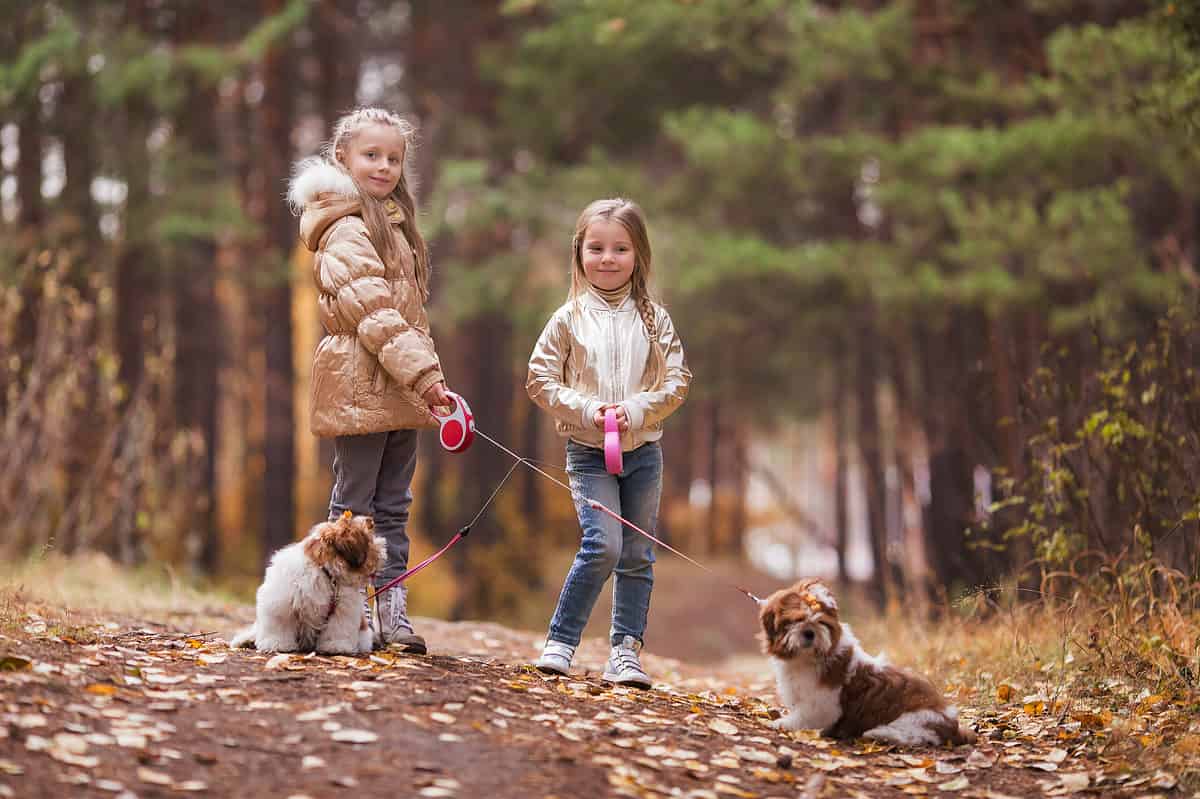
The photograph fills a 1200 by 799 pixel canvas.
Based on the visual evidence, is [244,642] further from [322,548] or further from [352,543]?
[352,543]

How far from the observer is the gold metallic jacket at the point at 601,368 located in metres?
5.68

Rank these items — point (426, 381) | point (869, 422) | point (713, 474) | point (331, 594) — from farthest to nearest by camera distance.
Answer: point (713, 474) < point (869, 422) < point (426, 381) < point (331, 594)

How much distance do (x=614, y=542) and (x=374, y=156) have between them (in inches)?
86.1

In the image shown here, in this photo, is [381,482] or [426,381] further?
[381,482]

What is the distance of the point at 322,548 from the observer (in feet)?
17.0

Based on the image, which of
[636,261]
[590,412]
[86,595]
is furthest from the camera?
[86,595]

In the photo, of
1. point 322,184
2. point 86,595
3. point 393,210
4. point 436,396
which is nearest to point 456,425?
point 436,396

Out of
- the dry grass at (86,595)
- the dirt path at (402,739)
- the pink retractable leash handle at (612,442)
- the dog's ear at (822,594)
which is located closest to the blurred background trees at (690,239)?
the dry grass at (86,595)

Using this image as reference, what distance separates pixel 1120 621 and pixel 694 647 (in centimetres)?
987

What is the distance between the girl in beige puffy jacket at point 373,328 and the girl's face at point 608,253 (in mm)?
836

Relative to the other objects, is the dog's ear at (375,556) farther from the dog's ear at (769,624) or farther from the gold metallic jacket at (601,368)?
the dog's ear at (769,624)

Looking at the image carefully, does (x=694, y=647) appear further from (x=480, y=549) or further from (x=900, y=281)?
(x=900, y=281)

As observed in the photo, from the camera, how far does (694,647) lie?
1595cm

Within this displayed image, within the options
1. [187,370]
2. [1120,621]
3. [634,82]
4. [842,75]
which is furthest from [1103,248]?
[187,370]
